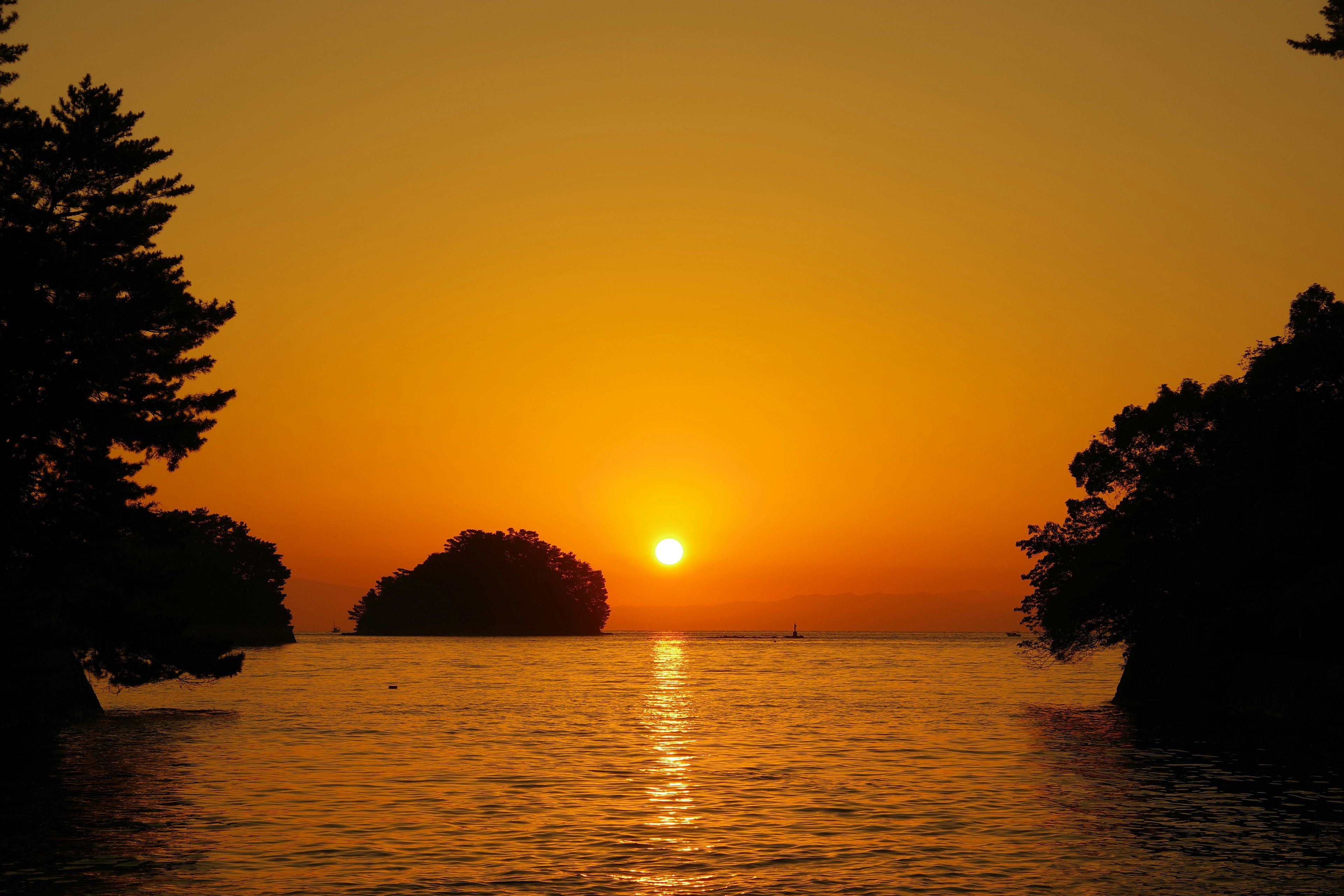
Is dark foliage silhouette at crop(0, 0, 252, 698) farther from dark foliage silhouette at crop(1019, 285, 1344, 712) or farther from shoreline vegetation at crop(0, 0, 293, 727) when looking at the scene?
dark foliage silhouette at crop(1019, 285, 1344, 712)

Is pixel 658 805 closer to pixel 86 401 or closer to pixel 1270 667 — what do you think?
pixel 86 401

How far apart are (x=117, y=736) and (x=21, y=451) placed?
16437mm

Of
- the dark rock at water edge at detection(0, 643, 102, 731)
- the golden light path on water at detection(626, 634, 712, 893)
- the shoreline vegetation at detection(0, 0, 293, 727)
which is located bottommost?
the golden light path on water at detection(626, 634, 712, 893)

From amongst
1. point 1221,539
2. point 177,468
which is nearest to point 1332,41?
point 1221,539

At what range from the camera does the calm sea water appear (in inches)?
933

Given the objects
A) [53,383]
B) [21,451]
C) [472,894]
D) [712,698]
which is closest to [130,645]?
[21,451]

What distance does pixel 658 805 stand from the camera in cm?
3353

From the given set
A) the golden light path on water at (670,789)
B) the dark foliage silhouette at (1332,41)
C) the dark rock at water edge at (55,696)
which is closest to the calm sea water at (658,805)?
the golden light path on water at (670,789)

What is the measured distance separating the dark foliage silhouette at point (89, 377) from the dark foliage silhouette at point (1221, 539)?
49121 mm

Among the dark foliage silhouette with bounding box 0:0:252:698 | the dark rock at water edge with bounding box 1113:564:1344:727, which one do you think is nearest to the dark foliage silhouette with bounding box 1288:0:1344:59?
the dark rock at water edge with bounding box 1113:564:1344:727

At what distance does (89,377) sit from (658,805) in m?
22.0

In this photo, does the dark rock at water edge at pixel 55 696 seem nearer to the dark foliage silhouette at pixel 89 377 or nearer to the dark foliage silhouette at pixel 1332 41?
the dark foliage silhouette at pixel 89 377

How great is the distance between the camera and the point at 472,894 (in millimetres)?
22031

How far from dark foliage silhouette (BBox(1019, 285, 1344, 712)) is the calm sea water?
657 cm
